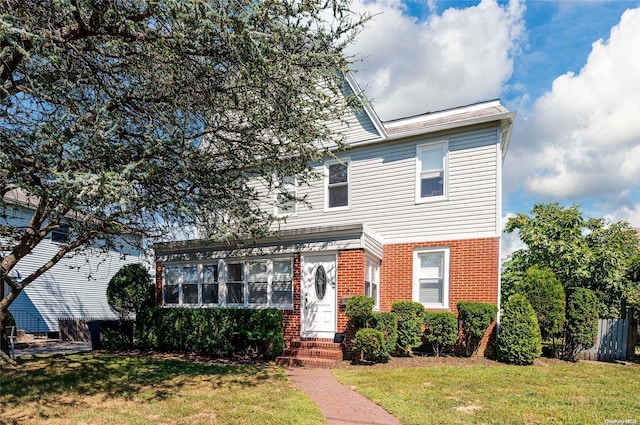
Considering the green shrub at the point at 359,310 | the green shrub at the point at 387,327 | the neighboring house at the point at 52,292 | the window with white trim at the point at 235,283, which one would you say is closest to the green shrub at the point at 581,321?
the green shrub at the point at 387,327

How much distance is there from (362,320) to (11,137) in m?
7.62

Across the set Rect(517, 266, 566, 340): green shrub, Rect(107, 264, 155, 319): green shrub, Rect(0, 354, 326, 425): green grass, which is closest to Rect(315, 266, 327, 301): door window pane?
Rect(0, 354, 326, 425): green grass

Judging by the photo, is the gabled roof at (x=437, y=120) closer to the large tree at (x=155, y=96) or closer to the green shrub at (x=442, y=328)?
the large tree at (x=155, y=96)

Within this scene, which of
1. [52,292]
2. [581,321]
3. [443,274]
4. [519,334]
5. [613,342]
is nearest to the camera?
[519,334]

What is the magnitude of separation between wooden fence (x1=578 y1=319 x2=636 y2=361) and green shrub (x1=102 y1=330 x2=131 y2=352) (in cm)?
1237

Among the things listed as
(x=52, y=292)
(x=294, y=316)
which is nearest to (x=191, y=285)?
(x=294, y=316)

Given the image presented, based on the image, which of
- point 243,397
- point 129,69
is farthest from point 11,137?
point 243,397

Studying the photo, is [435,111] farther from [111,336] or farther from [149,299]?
[111,336]

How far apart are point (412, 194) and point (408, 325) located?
381 cm

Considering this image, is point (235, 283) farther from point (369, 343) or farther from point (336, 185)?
point (369, 343)

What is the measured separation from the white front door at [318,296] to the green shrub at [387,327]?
1.27 m

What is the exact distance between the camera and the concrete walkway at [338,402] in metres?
5.54

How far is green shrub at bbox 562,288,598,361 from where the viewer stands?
9.77 meters

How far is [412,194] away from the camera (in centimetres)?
1191
